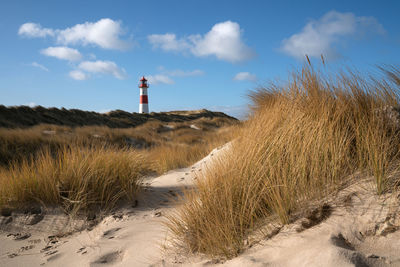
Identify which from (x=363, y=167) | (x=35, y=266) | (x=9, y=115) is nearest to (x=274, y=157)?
(x=363, y=167)

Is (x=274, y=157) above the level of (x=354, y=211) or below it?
above

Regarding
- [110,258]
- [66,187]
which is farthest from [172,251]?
[66,187]

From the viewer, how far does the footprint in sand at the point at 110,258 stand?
1924 millimetres

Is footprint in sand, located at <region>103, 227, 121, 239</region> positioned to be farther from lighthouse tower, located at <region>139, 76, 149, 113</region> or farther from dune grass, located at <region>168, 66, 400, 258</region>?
lighthouse tower, located at <region>139, 76, 149, 113</region>

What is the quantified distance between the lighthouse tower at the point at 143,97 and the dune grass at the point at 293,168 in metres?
31.6

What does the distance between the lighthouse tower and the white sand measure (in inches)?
1206

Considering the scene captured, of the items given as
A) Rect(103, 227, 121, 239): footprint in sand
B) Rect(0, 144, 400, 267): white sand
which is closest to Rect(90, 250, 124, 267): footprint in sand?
Rect(0, 144, 400, 267): white sand

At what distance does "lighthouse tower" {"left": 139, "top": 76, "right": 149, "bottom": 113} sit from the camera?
32.8m

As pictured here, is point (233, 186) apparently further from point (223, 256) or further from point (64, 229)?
point (64, 229)

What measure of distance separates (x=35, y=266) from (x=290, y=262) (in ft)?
6.45

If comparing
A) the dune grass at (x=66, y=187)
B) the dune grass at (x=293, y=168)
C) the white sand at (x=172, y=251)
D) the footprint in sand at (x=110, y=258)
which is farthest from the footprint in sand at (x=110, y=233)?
the dune grass at (x=293, y=168)

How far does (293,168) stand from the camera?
5.71 ft

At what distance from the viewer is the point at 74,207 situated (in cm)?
279

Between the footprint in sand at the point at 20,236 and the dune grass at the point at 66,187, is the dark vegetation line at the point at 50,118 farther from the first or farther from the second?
the footprint in sand at the point at 20,236
